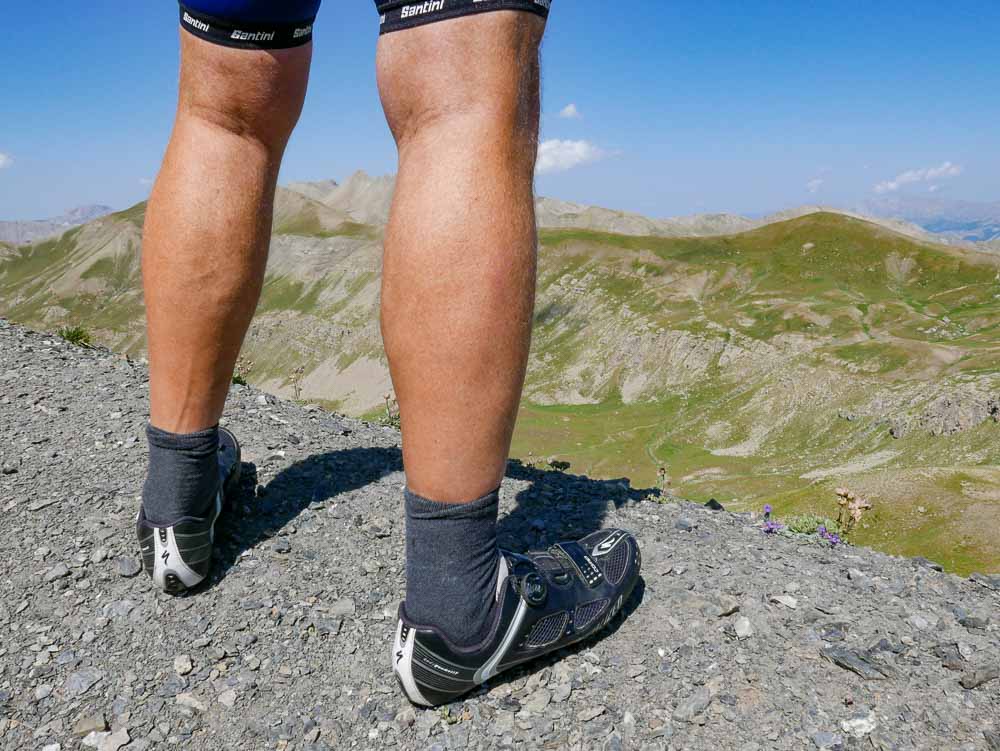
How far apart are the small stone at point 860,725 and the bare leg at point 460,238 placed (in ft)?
5.84

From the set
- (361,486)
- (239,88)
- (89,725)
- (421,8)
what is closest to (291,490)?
(361,486)

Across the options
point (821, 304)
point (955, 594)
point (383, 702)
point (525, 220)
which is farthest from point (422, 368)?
point (821, 304)

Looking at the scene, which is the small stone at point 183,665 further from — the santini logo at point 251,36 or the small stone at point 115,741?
the santini logo at point 251,36

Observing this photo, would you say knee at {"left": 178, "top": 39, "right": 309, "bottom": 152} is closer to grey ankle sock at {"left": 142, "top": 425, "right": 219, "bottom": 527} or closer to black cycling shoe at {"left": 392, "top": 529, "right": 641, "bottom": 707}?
grey ankle sock at {"left": 142, "top": 425, "right": 219, "bottom": 527}

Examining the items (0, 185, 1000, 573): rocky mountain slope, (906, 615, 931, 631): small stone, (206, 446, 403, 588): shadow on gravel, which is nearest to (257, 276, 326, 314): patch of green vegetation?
(0, 185, 1000, 573): rocky mountain slope

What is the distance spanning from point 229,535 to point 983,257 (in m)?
139

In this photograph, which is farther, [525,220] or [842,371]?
[842,371]

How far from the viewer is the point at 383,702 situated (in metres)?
2.89

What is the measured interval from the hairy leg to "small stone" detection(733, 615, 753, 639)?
2.85 m

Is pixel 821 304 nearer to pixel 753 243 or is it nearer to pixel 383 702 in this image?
pixel 753 243

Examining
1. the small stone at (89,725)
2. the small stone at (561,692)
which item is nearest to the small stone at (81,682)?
the small stone at (89,725)

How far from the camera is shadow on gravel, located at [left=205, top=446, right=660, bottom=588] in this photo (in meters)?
4.05

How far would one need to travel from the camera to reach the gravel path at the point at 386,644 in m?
2.72

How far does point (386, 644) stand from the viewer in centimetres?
322
